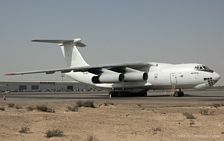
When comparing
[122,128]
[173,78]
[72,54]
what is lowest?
[122,128]

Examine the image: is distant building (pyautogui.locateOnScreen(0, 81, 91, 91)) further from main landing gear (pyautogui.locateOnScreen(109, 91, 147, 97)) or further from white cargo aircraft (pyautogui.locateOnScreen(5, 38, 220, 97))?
main landing gear (pyautogui.locateOnScreen(109, 91, 147, 97))

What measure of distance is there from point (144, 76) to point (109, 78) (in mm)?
3080

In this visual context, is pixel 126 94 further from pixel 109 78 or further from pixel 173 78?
pixel 173 78

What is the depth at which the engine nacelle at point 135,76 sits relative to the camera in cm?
2759

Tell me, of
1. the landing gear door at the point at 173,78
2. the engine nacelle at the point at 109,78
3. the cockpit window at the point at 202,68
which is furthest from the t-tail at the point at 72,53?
the cockpit window at the point at 202,68

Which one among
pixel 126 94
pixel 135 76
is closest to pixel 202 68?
pixel 135 76

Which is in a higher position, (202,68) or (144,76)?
(202,68)

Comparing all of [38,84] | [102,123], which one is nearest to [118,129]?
[102,123]

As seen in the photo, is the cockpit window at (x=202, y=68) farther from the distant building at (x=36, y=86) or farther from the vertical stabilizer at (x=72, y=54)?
the distant building at (x=36, y=86)

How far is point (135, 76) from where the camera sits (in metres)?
27.9

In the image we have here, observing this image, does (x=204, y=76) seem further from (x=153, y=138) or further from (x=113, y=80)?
(x=153, y=138)

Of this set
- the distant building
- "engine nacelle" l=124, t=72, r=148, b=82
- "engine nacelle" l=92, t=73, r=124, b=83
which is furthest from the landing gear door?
the distant building

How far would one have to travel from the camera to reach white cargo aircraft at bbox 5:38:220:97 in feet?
85.1

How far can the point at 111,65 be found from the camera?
28.8 metres
